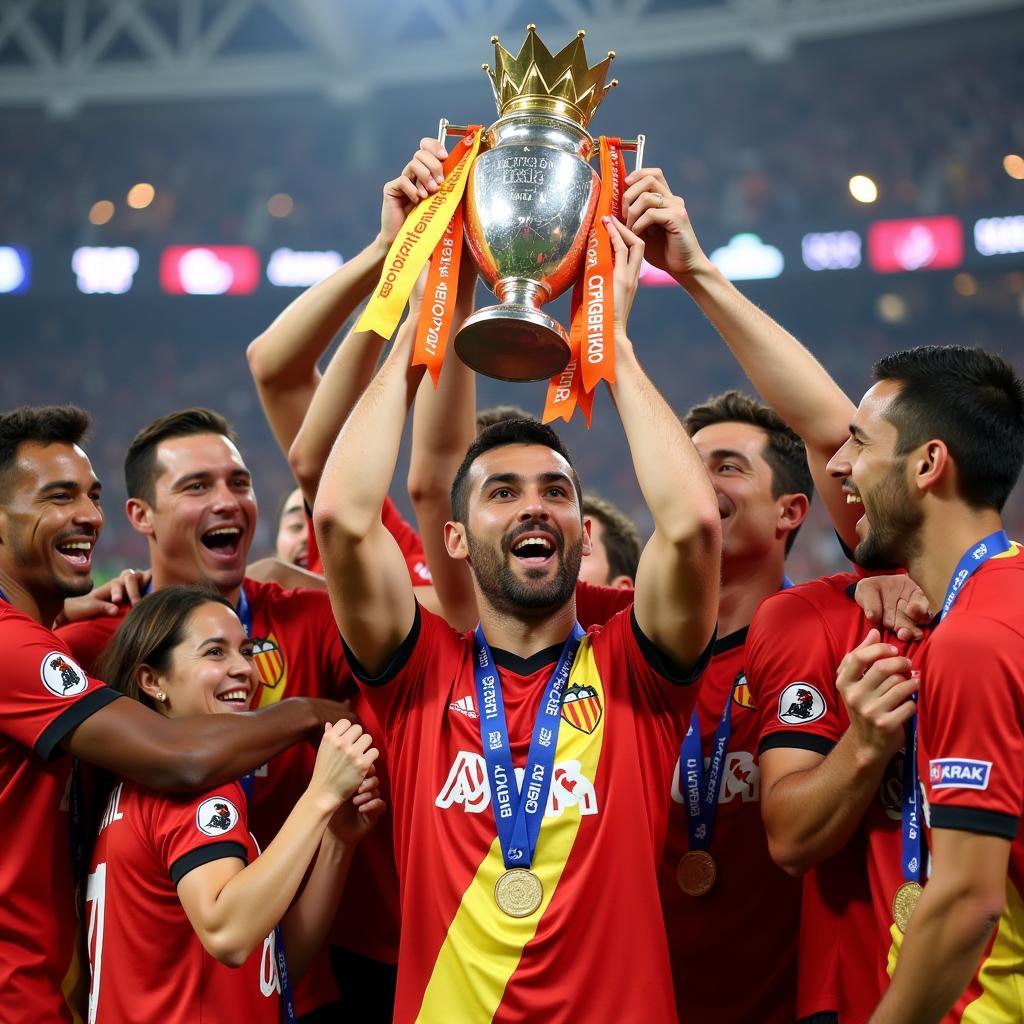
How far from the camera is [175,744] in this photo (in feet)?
9.09

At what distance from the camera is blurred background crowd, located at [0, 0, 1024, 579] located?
749 inches

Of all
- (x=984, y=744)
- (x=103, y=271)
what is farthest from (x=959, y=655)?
(x=103, y=271)

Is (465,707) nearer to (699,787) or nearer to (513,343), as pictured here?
(699,787)

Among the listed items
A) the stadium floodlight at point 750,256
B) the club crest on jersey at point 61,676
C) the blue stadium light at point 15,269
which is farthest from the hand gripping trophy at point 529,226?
the blue stadium light at point 15,269

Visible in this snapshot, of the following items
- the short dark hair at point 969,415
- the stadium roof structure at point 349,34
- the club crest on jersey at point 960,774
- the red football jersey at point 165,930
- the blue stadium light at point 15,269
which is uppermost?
the stadium roof structure at point 349,34

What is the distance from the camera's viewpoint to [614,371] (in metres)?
2.68

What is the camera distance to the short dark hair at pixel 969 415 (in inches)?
98.3

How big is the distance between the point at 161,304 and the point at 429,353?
1929 centimetres

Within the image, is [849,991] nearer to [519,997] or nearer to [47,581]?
[519,997]

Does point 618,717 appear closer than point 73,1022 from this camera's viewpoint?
Yes

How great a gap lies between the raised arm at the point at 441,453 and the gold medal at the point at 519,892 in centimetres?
105

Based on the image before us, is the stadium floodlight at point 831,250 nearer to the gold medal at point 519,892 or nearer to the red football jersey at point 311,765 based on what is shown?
the red football jersey at point 311,765

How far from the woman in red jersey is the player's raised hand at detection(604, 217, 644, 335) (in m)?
1.11

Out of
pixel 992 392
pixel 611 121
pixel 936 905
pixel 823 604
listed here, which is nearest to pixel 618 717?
pixel 823 604
